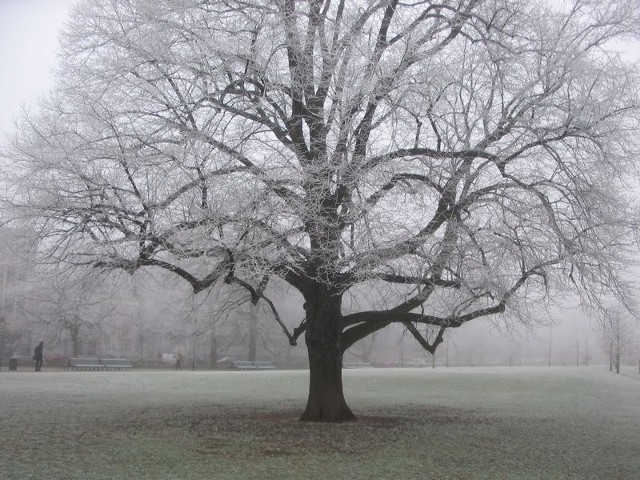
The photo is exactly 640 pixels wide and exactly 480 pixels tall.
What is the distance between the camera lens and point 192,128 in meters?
13.2

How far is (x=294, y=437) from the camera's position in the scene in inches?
522

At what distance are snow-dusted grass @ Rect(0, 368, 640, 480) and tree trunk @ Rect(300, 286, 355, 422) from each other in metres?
0.67

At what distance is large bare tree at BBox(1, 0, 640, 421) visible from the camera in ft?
42.1

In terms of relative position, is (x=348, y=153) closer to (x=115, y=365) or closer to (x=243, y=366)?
(x=115, y=365)

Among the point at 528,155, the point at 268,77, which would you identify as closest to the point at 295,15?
the point at 268,77

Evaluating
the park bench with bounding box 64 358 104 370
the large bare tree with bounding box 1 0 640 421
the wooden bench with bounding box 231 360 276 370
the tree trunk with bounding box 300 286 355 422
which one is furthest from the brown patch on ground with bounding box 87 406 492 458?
the wooden bench with bounding box 231 360 276 370

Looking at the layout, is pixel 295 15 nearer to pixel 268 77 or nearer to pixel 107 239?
pixel 268 77

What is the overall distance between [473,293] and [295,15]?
6708 millimetres

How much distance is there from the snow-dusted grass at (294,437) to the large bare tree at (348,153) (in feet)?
10.5

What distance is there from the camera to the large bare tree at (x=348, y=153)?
506 inches

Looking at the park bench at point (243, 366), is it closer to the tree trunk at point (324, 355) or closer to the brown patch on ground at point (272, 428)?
the brown patch on ground at point (272, 428)

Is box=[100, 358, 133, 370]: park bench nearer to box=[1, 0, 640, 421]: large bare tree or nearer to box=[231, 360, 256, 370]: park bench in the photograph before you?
box=[231, 360, 256, 370]: park bench

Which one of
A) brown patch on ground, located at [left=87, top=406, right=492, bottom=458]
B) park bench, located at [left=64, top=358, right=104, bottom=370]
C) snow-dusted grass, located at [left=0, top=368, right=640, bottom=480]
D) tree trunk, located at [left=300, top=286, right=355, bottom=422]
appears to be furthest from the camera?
park bench, located at [left=64, top=358, right=104, bottom=370]

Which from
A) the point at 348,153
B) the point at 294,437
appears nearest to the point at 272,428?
the point at 294,437
